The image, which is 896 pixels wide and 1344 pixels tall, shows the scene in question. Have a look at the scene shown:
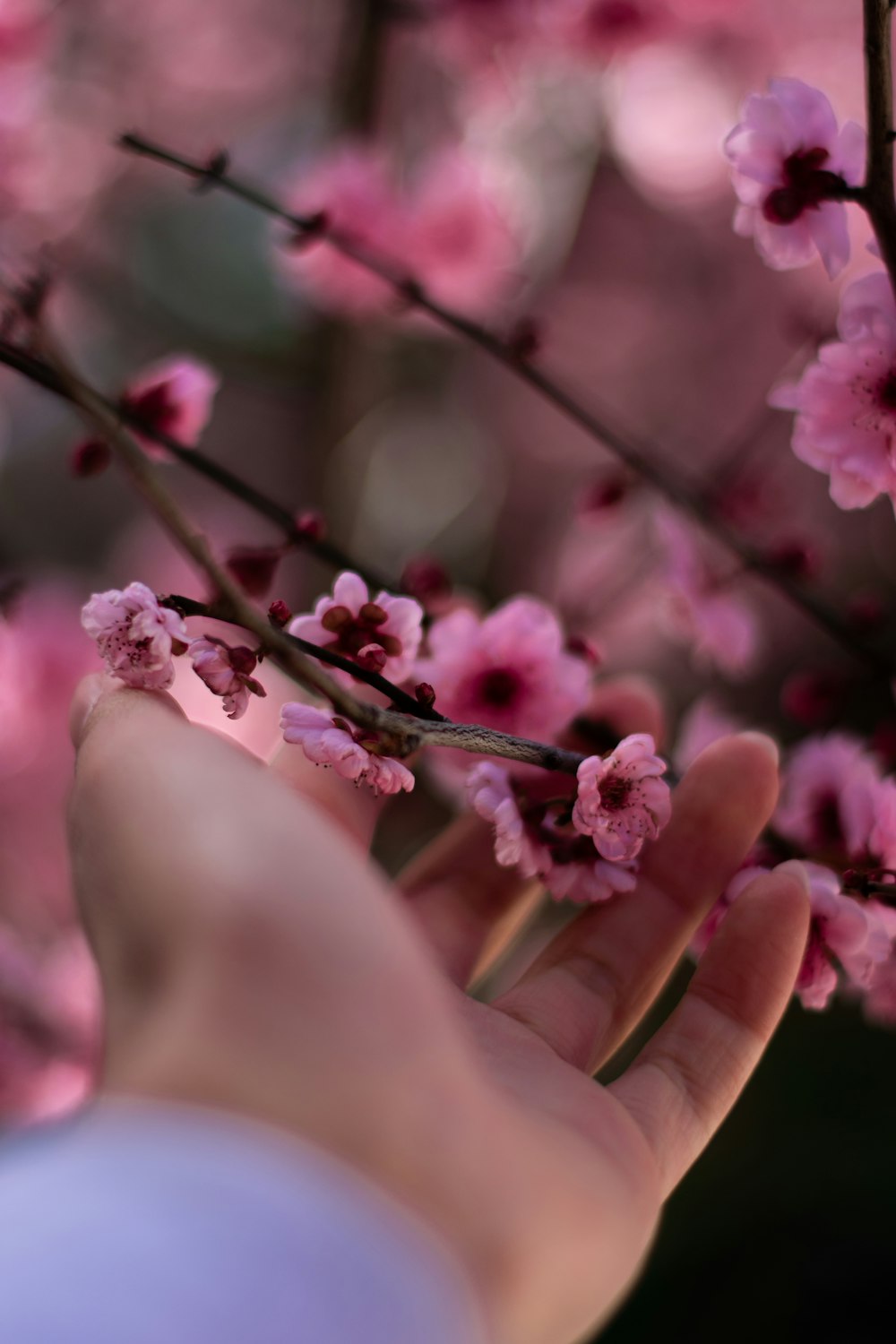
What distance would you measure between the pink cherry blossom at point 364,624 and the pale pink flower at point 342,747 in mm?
67

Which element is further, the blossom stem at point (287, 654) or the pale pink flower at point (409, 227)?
the pale pink flower at point (409, 227)

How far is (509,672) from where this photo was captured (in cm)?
80

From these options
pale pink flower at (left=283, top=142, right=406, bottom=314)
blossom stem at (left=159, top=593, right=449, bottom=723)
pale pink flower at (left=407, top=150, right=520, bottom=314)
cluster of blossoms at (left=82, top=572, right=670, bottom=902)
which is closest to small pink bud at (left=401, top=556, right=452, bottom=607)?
cluster of blossoms at (left=82, top=572, right=670, bottom=902)

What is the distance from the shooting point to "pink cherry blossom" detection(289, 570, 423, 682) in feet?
2.19

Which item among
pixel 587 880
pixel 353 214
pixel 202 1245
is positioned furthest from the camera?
pixel 353 214

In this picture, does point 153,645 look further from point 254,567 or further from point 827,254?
point 827,254

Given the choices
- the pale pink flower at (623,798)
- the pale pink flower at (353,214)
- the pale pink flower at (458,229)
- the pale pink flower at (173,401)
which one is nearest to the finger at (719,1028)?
the pale pink flower at (623,798)

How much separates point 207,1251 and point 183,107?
2.92m

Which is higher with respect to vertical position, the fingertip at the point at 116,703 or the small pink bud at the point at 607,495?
the small pink bud at the point at 607,495

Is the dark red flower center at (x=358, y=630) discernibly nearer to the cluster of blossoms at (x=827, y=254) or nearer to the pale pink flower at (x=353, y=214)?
the cluster of blossoms at (x=827, y=254)

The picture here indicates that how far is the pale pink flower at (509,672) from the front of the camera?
0.80m

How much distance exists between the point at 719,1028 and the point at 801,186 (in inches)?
23.0

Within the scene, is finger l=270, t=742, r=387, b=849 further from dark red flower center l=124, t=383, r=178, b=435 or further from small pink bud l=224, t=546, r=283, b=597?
dark red flower center l=124, t=383, r=178, b=435

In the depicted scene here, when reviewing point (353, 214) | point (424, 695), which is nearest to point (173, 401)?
point (424, 695)
